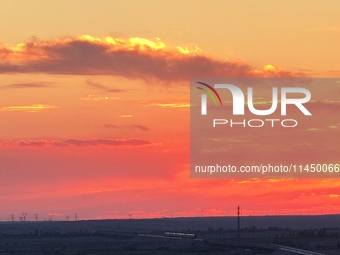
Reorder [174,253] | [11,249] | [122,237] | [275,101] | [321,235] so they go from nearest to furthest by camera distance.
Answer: [275,101]
[174,253]
[11,249]
[321,235]
[122,237]

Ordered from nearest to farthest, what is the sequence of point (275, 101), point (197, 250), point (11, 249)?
point (275, 101)
point (197, 250)
point (11, 249)

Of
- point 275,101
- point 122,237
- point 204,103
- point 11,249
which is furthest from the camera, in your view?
point 122,237

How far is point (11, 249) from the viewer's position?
144 meters

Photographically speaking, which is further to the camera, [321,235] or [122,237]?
[122,237]

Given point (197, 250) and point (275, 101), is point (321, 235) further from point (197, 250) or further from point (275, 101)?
point (275, 101)

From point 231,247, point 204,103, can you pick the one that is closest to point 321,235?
point 231,247

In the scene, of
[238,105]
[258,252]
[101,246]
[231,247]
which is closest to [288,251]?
[258,252]

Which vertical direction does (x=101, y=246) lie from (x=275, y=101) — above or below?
below

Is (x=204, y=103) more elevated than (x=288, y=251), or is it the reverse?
(x=204, y=103)

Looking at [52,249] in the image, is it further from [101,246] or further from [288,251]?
[288,251]

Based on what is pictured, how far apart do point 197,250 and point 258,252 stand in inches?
660

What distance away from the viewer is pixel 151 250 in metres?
136

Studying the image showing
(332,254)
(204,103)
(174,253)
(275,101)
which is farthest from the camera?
(174,253)

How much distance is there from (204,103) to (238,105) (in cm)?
452
